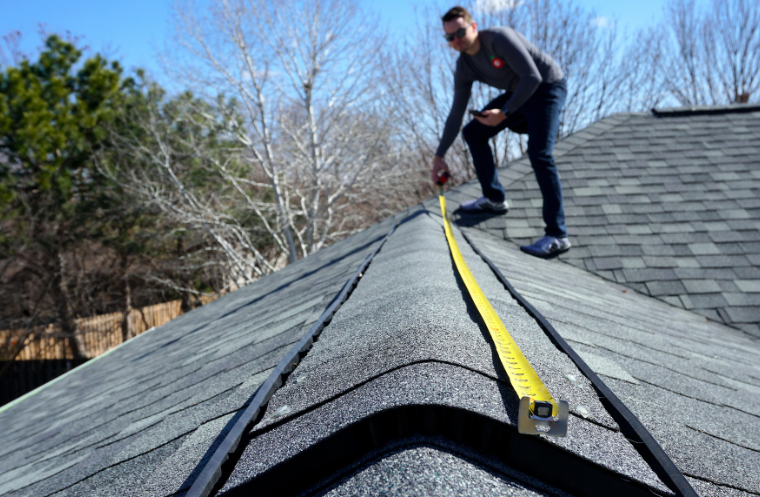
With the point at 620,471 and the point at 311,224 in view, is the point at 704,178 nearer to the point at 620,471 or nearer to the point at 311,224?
the point at 620,471

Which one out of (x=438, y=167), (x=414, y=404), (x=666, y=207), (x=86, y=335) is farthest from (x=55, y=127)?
(x=414, y=404)

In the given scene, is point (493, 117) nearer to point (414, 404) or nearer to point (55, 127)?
point (414, 404)

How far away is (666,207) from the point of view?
4.82m

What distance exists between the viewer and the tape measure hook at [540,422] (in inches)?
30.2

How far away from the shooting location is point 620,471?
30.1 inches

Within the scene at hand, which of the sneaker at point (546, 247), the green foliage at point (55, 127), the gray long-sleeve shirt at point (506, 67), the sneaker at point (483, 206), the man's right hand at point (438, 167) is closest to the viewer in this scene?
the gray long-sleeve shirt at point (506, 67)

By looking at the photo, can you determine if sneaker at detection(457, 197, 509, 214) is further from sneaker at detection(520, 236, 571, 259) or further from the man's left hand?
the man's left hand

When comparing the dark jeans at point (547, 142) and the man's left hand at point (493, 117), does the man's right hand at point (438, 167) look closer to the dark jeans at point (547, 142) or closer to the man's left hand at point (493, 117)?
the man's left hand at point (493, 117)

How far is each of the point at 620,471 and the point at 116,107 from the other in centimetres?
1883

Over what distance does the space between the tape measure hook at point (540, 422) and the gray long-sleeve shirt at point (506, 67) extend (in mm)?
3287

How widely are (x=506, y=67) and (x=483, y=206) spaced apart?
1456 mm

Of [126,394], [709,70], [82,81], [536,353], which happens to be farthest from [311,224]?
[709,70]

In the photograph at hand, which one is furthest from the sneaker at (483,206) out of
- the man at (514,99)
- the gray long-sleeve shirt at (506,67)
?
the gray long-sleeve shirt at (506,67)

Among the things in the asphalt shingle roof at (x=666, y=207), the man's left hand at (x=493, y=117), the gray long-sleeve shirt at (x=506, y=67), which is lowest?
the asphalt shingle roof at (x=666, y=207)
